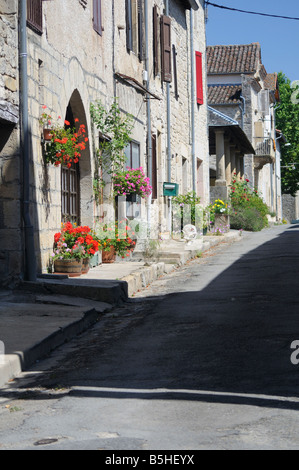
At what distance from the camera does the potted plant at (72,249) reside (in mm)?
9820

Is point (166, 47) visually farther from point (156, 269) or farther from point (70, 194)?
point (156, 269)

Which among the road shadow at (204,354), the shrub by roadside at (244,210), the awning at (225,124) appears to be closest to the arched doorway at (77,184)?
the road shadow at (204,354)

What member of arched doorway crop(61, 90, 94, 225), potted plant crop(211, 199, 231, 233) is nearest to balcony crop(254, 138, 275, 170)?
potted plant crop(211, 199, 231, 233)

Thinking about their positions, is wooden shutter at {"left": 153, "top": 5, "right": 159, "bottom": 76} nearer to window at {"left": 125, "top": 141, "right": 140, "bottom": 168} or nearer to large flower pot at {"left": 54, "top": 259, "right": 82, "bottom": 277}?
window at {"left": 125, "top": 141, "right": 140, "bottom": 168}

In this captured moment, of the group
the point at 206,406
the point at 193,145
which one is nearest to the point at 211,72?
the point at 193,145

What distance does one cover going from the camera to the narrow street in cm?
363

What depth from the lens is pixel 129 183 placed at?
42.0 ft

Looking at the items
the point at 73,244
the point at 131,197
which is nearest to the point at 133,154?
the point at 131,197

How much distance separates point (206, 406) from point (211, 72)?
105 feet

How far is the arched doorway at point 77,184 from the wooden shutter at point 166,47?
6.09 meters

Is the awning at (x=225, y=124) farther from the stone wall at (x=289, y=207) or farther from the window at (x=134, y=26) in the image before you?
the stone wall at (x=289, y=207)

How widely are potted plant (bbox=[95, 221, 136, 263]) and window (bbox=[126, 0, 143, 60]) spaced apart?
4.17m

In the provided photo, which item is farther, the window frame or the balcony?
the balcony
